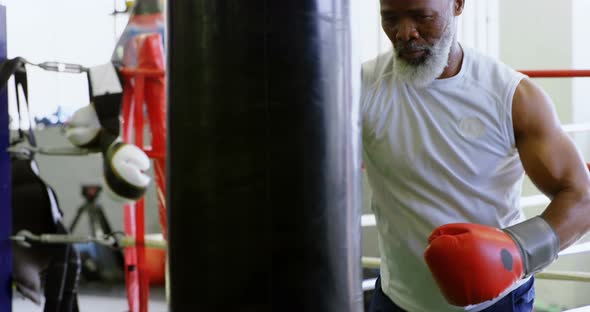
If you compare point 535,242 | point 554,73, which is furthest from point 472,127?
point 554,73

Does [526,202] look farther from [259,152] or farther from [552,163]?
[259,152]

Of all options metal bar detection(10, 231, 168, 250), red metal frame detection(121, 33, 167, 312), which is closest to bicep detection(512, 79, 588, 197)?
metal bar detection(10, 231, 168, 250)

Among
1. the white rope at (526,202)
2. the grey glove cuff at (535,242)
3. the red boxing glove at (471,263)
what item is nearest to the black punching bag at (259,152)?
the red boxing glove at (471,263)

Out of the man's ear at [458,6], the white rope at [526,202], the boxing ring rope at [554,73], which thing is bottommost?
the white rope at [526,202]

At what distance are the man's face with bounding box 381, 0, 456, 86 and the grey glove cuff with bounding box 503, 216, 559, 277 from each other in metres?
0.36

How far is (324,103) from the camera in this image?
82 centimetres

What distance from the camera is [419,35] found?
145 centimetres

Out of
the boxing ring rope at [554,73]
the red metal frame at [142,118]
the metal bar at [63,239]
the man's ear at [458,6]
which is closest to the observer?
the man's ear at [458,6]

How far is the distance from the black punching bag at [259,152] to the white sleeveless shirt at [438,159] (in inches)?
26.2

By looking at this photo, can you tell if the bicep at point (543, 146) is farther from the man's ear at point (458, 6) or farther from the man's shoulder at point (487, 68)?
the man's ear at point (458, 6)

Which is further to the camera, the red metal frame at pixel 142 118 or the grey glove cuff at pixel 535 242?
the red metal frame at pixel 142 118

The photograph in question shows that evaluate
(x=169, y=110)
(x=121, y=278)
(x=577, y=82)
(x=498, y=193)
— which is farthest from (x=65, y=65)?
(x=121, y=278)

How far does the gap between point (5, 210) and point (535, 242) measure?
4.46 feet

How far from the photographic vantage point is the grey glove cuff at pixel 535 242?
1.21m
